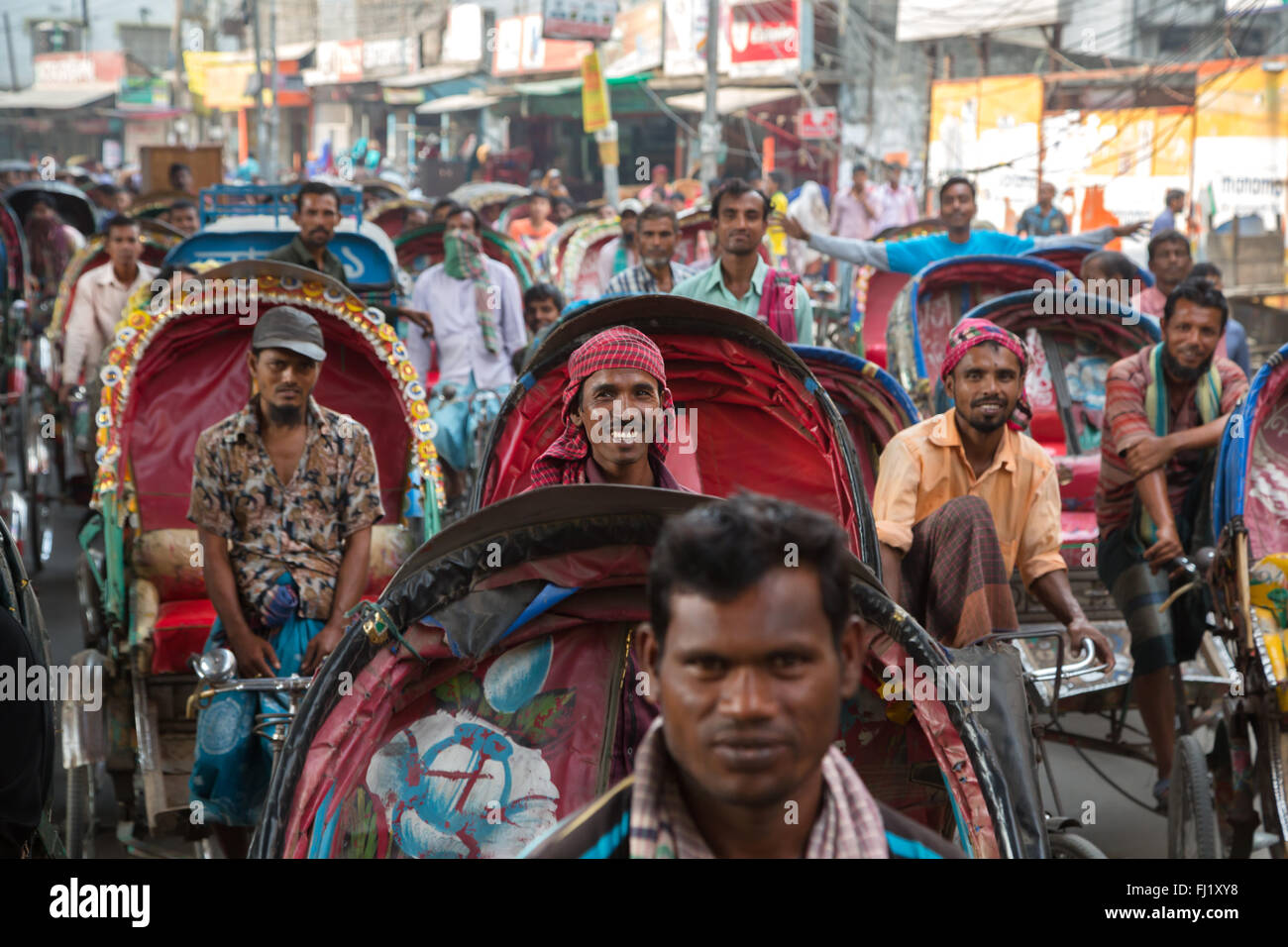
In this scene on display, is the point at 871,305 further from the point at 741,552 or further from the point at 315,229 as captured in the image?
the point at 741,552

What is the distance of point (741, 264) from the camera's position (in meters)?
6.43

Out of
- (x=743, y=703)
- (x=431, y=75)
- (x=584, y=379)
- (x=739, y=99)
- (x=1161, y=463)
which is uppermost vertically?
(x=431, y=75)

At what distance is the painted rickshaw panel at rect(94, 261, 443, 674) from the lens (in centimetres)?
520

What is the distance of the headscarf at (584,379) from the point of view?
388cm

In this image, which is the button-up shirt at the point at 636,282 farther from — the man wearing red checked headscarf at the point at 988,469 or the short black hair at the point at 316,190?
the man wearing red checked headscarf at the point at 988,469

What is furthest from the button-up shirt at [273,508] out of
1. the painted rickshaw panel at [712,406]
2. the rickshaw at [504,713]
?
the rickshaw at [504,713]

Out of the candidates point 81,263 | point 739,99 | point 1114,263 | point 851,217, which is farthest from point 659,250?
point 739,99

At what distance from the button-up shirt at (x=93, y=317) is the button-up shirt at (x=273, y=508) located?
4543mm

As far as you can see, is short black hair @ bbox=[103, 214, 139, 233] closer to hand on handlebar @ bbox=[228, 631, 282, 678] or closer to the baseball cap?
the baseball cap

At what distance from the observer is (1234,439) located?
435 cm

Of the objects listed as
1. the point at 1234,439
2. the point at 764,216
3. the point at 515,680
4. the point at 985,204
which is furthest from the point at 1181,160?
the point at 515,680

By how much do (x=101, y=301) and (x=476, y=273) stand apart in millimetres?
2269

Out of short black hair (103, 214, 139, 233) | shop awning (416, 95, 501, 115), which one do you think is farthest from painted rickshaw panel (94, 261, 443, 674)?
shop awning (416, 95, 501, 115)

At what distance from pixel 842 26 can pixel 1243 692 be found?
25286 millimetres
